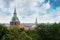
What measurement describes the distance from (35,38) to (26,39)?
1071cm

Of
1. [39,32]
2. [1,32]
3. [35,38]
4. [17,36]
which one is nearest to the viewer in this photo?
[17,36]

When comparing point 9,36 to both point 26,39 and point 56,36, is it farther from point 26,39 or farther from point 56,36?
point 56,36

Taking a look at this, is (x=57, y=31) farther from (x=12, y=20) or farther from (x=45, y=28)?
(x=12, y=20)

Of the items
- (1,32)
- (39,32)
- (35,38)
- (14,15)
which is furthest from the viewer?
(14,15)

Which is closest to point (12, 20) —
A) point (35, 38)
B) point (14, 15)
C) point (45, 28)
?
point (14, 15)

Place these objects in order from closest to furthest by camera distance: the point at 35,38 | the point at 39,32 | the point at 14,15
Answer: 1. the point at 35,38
2. the point at 39,32
3. the point at 14,15

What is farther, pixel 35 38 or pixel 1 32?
pixel 1 32

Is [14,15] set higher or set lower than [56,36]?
higher

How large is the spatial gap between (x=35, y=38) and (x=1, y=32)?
319 inches

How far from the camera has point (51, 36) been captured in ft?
186

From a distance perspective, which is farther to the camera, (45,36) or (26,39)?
(45,36)

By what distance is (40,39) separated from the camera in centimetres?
5381

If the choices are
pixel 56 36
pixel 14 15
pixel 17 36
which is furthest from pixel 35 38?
pixel 14 15

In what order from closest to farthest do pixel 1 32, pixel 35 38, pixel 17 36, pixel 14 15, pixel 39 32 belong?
pixel 17 36
pixel 35 38
pixel 1 32
pixel 39 32
pixel 14 15
